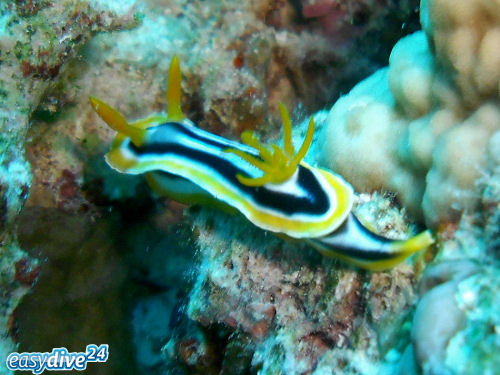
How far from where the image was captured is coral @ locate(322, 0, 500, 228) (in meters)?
2.54

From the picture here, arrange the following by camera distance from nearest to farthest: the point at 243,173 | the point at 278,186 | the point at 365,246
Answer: the point at 365,246 → the point at 278,186 → the point at 243,173

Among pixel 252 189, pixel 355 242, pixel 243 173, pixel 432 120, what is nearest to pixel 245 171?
pixel 243 173

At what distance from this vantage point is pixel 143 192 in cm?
536

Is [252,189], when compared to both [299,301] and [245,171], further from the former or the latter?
[299,301]

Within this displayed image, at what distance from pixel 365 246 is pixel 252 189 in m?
0.93

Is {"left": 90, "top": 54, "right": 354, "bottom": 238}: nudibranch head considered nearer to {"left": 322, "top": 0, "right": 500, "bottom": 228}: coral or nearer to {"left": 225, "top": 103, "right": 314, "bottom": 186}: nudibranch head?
{"left": 225, "top": 103, "right": 314, "bottom": 186}: nudibranch head

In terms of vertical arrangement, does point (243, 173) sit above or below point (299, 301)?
above

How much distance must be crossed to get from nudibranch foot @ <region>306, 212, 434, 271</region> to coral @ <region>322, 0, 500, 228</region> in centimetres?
28

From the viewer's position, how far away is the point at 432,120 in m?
2.90

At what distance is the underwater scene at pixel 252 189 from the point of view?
2.58 meters

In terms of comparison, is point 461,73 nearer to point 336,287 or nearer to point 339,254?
point 339,254

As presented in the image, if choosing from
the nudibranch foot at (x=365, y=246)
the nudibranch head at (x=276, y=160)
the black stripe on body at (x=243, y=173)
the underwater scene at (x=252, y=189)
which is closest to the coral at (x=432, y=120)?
the underwater scene at (x=252, y=189)

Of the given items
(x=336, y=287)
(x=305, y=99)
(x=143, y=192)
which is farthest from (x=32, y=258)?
(x=305, y=99)

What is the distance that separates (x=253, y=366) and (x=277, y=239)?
1.06m
